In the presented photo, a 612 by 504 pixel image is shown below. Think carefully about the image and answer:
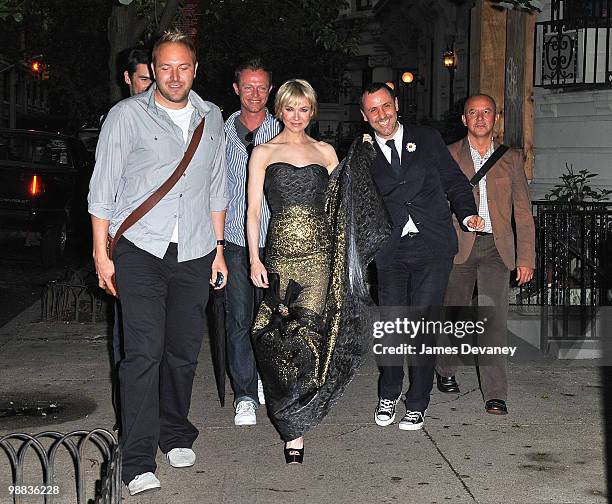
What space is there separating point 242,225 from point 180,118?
1.28 meters

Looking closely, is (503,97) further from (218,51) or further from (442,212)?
(218,51)

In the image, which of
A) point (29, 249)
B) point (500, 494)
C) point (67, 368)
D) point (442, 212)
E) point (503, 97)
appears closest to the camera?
point (500, 494)

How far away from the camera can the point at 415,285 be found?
6535 mm

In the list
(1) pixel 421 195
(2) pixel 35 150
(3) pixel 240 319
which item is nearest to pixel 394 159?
(1) pixel 421 195

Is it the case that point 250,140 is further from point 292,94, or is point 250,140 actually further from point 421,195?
point 421,195

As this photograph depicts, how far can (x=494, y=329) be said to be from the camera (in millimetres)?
7000

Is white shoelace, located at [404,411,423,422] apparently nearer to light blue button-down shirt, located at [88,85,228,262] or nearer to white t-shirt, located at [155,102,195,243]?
light blue button-down shirt, located at [88,85,228,262]

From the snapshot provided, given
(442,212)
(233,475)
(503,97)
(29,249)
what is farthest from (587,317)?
(29,249)

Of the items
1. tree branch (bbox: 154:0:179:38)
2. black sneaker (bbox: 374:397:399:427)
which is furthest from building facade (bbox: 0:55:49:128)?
black sneaker (bbox: 374:397:399:427)

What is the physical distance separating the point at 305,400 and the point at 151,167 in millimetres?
1504

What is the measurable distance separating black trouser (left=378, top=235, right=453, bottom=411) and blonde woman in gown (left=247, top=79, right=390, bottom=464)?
629 millimetres

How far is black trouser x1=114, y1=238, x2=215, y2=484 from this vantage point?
5.30 meters

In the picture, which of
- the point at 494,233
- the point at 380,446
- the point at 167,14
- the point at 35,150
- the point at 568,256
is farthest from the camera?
the point at 35,150

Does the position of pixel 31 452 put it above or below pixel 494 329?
below
